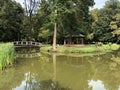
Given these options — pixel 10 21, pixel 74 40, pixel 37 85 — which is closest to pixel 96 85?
pixel 37 85

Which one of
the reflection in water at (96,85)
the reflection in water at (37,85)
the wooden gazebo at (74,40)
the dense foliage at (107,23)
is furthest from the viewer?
the dense foliage at (107,23)

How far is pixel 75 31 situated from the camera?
44969 mm

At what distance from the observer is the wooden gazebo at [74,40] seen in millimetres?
45184

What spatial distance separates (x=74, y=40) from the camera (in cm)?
4725

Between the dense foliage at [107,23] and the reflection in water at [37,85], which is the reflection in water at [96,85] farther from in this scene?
the dense foliage at [107,23]

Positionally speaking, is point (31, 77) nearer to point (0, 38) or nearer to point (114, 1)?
point (0, 38)

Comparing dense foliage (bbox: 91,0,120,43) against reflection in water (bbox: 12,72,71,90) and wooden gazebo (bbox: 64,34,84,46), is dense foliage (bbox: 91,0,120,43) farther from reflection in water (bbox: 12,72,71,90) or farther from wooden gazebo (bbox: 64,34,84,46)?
reflection in water (bbox: 12,72,71,90)

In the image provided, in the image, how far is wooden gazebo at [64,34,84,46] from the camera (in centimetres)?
4518

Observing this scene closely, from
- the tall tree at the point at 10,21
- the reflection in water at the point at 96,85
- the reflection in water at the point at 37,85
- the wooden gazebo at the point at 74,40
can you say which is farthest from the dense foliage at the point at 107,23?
the reflection in water at the point at 37,85

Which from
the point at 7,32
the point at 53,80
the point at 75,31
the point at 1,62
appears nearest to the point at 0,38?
the point at 7,32

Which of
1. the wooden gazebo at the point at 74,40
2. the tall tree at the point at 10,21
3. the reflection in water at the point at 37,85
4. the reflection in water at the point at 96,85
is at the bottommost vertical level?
the reflection in water at the point at 96,85

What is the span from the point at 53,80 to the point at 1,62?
410cm

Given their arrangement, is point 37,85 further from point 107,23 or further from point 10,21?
point 107,23

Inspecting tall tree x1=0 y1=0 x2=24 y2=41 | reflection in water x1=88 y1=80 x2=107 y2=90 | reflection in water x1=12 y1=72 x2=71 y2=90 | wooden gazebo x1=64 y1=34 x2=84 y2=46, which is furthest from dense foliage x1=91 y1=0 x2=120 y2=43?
reflection in water x1=12 y1=72 x2=71 y2=90
